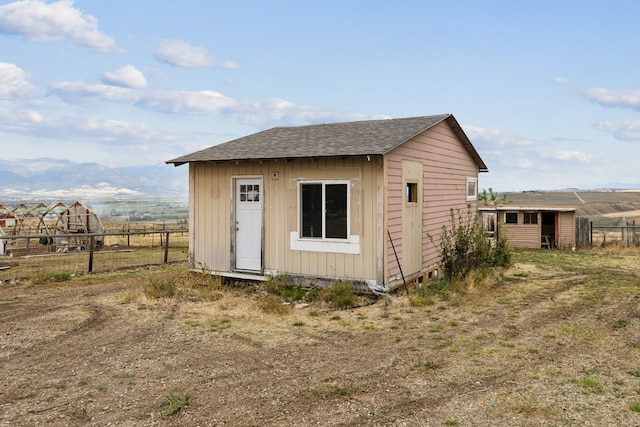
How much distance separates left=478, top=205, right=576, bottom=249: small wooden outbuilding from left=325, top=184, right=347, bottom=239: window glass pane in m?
14.6

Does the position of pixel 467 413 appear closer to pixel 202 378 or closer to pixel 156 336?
pixel 202 378

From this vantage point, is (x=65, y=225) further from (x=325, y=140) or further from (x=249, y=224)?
(x=325, y=140)

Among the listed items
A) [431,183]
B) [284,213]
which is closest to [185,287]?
[284,213]

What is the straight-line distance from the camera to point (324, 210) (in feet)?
35.0

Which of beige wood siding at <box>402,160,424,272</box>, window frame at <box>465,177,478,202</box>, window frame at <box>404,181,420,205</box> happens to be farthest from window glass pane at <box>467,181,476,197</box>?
window frame at <box>404,181,420,205</box>

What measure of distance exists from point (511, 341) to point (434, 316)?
180cm

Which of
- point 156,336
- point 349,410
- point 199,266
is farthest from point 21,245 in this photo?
point 349,410

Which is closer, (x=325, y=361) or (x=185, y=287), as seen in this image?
(x=325, y=361)

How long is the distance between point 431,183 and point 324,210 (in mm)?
3805

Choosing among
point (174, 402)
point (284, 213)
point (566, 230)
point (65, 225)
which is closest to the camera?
point (174, 402)

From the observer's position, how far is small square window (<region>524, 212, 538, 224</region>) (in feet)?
77.4

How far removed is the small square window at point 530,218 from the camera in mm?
23606

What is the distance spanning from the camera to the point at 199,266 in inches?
493

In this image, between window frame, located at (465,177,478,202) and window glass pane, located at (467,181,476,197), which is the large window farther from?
window glass pane, located at (467,181,476,197)
